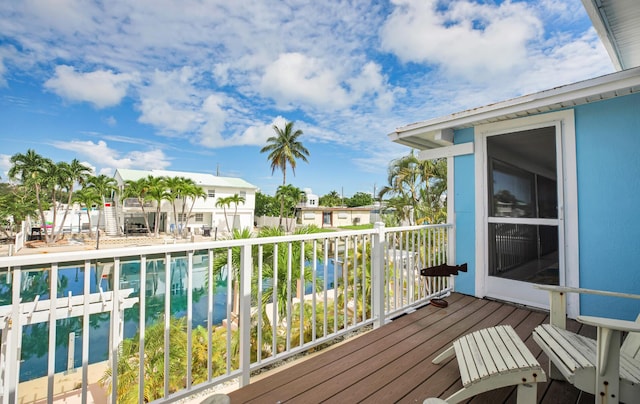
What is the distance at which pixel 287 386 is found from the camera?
1877 millimetres

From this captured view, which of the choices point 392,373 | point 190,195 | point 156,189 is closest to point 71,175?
point 156,189

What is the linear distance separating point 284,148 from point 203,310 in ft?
69.4

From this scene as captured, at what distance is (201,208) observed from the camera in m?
29.0

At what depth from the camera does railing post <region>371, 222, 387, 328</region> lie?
2957mm

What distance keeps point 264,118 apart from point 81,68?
68.8 feet

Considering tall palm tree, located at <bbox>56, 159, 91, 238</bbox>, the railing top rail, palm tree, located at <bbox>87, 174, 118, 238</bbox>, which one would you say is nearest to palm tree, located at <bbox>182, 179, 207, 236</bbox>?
palm tree, located at <bbox>87, 174, 118, 238</bbox>

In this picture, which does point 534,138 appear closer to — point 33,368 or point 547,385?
point 547,385

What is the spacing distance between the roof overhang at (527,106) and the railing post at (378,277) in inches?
71.1

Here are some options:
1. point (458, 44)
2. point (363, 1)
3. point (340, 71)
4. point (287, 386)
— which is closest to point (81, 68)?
point (340, 71)

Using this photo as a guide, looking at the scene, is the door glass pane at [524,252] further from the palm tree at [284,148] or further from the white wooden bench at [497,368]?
the palm tree at [284,148]

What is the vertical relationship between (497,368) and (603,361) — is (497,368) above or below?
below

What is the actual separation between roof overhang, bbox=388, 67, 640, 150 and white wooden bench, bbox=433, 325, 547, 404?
2.53 meters

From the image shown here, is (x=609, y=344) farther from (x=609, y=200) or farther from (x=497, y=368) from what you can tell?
(x=609, y=200)

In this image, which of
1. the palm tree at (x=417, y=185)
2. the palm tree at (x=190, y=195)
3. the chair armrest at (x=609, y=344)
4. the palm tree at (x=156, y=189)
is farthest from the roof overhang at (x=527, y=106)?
the palm tree at (x=156, y=189)
